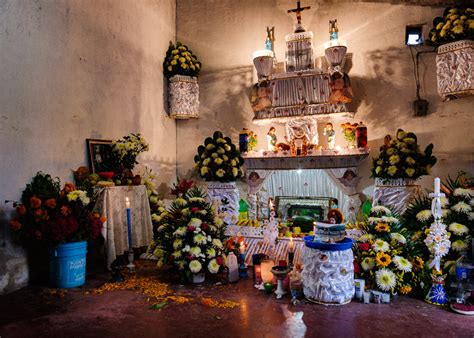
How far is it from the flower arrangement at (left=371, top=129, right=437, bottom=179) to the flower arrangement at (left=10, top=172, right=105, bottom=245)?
4.38m

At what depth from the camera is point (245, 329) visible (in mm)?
3178

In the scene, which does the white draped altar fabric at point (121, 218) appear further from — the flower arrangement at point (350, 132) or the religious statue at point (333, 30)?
the religious statue at point (333, 30)

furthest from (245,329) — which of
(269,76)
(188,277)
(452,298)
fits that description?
(269,76)

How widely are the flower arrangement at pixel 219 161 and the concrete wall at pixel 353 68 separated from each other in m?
1.65

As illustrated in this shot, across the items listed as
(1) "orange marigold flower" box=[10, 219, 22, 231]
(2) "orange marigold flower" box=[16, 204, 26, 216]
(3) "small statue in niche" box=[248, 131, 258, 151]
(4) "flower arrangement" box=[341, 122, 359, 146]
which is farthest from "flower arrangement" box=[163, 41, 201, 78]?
(1) "orange marigold flower" box=[10, 219, 22, 231]

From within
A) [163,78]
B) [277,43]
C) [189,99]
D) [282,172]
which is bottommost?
[282,172]

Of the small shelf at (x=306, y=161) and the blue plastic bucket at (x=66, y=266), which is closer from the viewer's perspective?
the blue plastic bucket at (x=66, y=266)

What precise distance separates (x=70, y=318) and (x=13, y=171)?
211 cm

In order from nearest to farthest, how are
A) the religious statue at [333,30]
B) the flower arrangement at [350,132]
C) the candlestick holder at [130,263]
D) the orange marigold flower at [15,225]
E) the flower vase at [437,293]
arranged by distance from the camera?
the flower vase at [437,293] < the orange marigold flower at [15,225] < the candlestick holder at [130,263] < the flower arrangement at [350,132] < the religious statue at [333,30]

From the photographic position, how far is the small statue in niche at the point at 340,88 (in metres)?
7.04

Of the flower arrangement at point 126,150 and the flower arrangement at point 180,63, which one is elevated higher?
the flower arrangement at point 180,63

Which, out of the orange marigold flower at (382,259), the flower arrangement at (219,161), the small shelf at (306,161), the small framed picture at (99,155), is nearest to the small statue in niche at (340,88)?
the small shelf at (306,161)

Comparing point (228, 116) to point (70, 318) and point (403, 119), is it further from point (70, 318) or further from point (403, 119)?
point (70, 318)

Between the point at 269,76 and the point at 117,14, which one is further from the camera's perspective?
the point at 269,76
